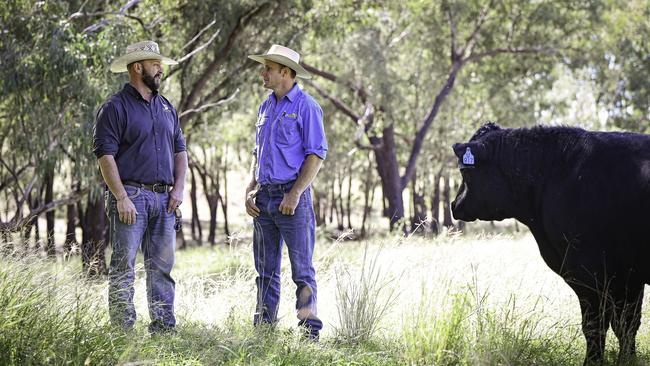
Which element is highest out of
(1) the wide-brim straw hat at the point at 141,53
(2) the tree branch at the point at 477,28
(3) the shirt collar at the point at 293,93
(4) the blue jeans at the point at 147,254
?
(2) the tree branch at the point at 477,28

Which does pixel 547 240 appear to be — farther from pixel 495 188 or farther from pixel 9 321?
pixel 9 321

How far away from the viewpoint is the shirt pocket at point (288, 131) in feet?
19.5

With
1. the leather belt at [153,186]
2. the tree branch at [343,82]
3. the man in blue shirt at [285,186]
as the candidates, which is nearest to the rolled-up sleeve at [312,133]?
the man in blue shirt at [285,186]

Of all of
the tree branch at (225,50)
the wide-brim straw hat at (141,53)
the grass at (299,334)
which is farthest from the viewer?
the tree branch at (225,50)

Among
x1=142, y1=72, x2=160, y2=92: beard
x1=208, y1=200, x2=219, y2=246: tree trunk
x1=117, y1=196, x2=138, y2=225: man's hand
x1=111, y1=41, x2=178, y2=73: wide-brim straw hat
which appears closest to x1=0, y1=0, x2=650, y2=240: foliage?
x1=208, y1=200, x2=219, y2=246: tree trunk

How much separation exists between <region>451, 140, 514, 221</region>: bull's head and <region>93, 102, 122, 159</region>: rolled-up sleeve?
2.58m

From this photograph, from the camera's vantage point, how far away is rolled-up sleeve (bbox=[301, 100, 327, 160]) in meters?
5.88

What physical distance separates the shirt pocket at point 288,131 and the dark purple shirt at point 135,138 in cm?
90

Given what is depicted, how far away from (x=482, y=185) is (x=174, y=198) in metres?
2.41

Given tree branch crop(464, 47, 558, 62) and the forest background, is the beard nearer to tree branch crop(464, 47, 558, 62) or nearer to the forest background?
the forest background

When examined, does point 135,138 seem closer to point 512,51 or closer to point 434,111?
point 434,111

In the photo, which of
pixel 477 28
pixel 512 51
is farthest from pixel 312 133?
pixel 512 51

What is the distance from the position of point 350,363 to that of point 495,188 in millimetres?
1803

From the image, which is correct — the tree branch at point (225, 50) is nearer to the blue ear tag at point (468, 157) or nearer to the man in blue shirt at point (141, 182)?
the man in blue shirt at point (141, 182)
